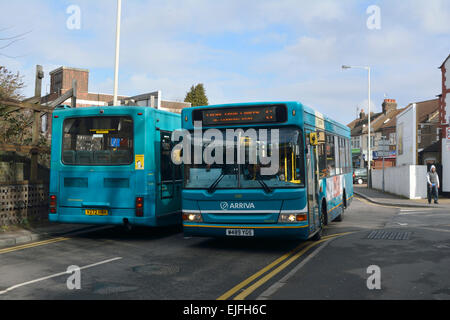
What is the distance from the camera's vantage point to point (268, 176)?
342 inches

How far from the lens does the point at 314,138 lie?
930cm

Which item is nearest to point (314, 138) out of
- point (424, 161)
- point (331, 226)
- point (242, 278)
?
point (242, 278)

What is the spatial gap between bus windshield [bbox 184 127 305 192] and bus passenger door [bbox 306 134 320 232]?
0.35 m

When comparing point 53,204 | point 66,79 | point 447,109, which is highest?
point 66,79

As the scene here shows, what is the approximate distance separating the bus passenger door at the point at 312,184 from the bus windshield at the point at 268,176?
0.35 m

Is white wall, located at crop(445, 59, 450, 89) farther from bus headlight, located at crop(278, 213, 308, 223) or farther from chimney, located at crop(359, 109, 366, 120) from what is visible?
chimney, located at crop(359, 109, 366, 120)

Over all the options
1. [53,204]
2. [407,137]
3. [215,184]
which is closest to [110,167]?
[53,204]

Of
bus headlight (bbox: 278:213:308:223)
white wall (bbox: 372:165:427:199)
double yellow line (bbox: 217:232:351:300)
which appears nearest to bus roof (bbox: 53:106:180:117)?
bus headlight (bbox: 278:213:308:223)

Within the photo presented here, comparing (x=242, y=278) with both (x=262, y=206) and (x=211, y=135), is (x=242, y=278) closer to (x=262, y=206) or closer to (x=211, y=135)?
(x=262, y=206)

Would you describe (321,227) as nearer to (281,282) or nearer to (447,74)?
(281,282)

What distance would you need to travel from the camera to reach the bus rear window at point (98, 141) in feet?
34.2

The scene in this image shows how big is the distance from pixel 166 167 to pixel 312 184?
3663 mm

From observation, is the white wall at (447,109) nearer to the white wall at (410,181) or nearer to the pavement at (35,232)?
the white wall at (410,181)

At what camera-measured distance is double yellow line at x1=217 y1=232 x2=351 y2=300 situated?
6164mm
